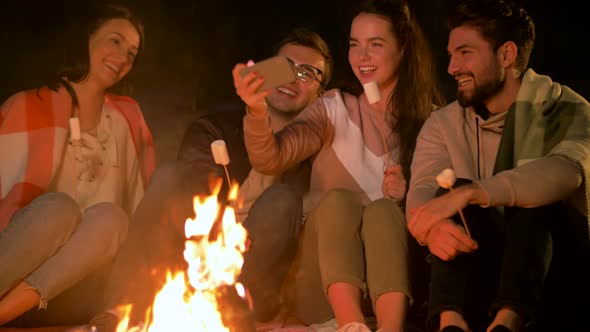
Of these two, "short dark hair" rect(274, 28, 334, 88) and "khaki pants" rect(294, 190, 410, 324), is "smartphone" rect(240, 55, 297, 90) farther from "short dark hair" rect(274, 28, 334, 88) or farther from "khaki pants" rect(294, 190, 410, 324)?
"short dark hair" rect(274, 28, 334, 88)

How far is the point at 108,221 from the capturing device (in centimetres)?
236

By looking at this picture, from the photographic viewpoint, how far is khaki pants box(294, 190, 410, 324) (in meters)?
2.09

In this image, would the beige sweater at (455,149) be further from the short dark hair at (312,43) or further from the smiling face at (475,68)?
the short dark hair at (312,43)

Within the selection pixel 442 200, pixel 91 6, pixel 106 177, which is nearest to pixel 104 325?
pixel 106 177

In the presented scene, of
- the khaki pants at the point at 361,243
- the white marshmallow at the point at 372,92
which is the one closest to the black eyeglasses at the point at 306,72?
the white marshmallow at the point at 372,92

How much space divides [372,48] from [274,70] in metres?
0.51

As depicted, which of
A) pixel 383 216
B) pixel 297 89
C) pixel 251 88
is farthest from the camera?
pixel 297 89

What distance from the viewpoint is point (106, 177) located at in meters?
2.69

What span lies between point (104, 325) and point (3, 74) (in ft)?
6.18

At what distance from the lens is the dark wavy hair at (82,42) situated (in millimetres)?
2764

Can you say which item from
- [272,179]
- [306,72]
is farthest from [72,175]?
[306,72]

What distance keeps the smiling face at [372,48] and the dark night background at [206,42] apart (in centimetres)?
87

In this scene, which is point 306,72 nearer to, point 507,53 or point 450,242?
point 507,53

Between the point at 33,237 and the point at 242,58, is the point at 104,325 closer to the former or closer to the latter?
the point at 33,237
